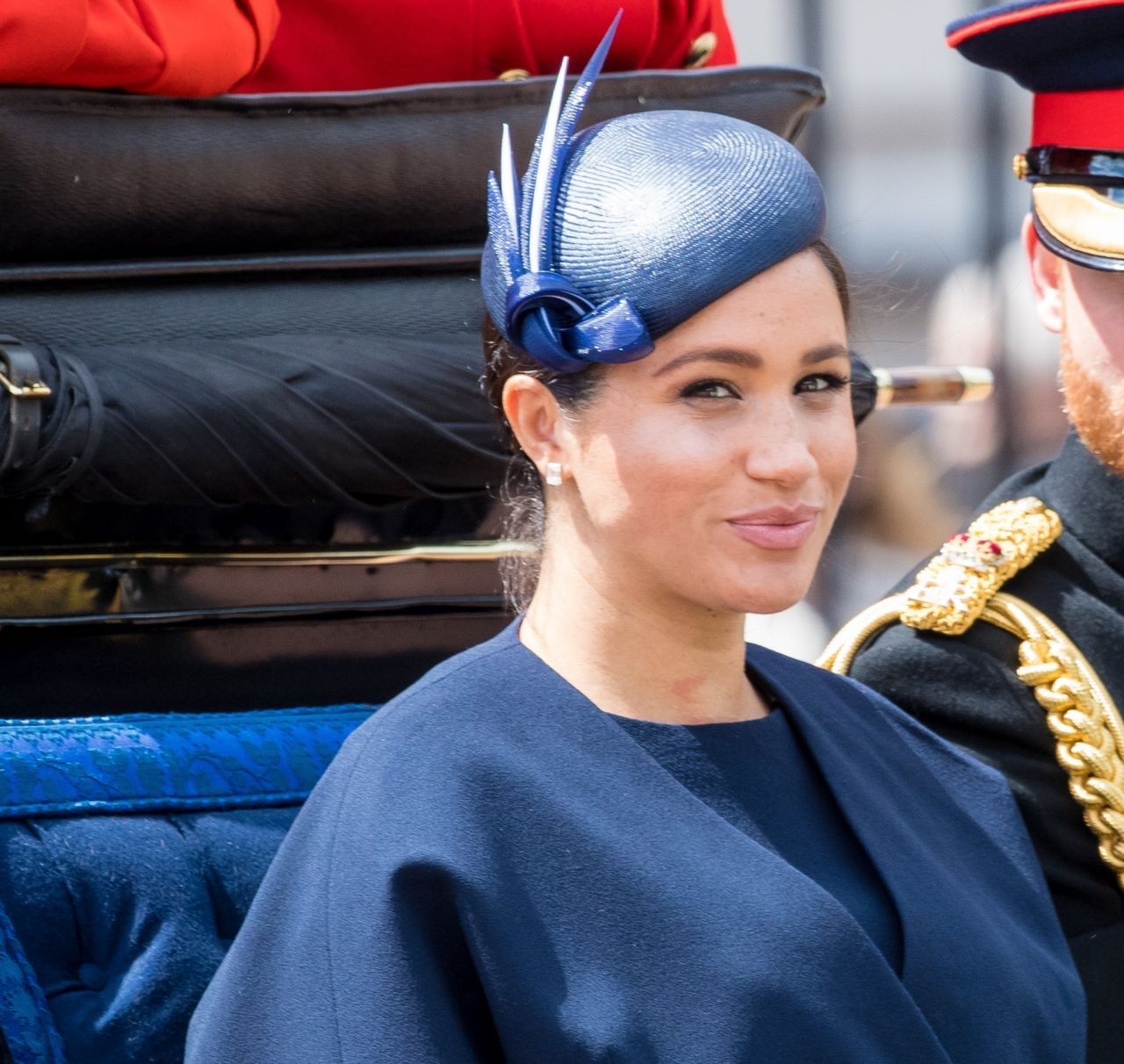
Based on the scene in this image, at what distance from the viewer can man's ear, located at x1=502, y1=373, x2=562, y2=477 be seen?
1.55 metres

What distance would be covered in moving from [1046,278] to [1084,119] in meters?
0.18

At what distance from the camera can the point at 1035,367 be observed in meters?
4.14

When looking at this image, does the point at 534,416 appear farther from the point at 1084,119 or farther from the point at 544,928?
the point at 1084,119

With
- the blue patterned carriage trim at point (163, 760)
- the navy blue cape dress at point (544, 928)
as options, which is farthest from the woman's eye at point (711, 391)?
the blue patterned carriage trim at point (163, 760)

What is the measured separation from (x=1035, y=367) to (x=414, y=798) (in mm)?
3064

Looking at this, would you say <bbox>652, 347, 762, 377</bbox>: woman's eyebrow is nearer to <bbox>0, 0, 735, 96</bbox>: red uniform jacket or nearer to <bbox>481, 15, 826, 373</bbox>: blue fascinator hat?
<bbox>481, 15, 826, 373</bbox>: blue fascinator hat

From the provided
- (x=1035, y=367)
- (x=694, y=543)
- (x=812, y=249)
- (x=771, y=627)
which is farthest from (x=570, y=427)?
(x=1035, y=367)

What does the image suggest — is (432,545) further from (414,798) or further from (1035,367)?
(1035,367)

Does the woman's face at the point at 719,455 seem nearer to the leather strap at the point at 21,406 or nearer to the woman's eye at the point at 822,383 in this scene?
the woman's eye at the point at 822,383

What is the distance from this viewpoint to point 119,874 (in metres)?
1.58

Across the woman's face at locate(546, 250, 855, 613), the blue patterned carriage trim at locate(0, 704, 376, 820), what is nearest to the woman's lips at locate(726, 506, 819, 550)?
the woman's face at locate(546, 250, 855, 613)

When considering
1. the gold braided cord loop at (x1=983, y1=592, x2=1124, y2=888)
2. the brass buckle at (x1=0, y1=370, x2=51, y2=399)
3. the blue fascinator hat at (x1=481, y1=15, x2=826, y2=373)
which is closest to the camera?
the blue fascinator hat at (x1=481, y1=15, x2=826, y2=373)

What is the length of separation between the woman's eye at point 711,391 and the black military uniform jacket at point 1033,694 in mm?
606

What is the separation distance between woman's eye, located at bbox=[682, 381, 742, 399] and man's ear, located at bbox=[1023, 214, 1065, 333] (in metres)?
0.66
